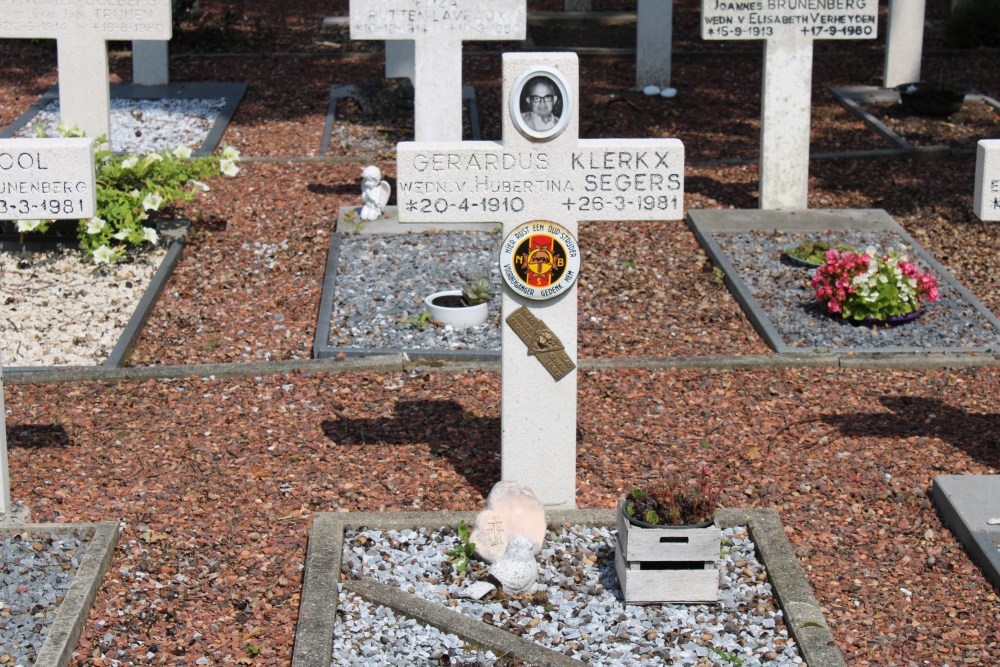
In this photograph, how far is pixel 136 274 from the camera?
9.79 meters

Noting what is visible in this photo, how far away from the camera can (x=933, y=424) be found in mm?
7438

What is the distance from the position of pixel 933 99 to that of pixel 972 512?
853 cm

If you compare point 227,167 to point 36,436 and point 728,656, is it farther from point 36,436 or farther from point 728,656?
point 728,656

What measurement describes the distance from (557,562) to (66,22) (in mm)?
6898

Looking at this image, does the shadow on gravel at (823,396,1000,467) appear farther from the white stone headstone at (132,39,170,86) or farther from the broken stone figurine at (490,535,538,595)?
the white stone headstone at (132,39,170,86)

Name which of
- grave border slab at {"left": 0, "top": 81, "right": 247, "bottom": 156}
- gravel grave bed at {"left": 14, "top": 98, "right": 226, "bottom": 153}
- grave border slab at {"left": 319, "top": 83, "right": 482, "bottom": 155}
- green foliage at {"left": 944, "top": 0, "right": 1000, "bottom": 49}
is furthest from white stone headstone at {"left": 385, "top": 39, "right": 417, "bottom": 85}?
green foliage at {"left": 944, "top": 0, "right": 1000, "bottom": 49}

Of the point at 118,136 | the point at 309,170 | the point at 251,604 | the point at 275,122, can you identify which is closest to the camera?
the point at 251,604

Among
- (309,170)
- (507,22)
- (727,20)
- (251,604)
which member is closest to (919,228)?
(727,20)

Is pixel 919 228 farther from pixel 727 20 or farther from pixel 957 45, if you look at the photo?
pixel 957 45

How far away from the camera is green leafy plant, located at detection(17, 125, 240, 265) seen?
9.85 meters

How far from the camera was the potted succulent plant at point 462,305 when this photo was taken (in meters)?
8.80

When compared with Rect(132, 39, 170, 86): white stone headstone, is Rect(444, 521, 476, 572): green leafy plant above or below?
below

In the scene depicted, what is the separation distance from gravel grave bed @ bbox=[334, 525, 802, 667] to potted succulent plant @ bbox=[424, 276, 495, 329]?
2763 mm

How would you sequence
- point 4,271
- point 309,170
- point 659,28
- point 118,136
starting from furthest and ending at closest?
point 659,28 → point 118,136 → point 309,170 → point 4,271
